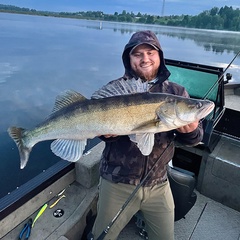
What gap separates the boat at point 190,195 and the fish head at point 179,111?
116 cm

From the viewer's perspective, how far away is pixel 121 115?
6.47 ft

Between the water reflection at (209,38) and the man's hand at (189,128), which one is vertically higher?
the man's hand at (189,128)

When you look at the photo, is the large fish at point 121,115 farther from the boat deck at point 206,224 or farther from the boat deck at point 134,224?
the boat deck at point 206,224

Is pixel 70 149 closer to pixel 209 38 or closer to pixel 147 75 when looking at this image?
pixel 147 75

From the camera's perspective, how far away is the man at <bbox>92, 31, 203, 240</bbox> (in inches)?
89.3

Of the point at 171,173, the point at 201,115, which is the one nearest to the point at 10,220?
the point at 171,173

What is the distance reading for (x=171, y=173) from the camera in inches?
111

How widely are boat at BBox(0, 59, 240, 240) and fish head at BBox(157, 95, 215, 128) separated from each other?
45.7 inches

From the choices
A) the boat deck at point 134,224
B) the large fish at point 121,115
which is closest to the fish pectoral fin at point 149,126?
the large fish at point 121,115

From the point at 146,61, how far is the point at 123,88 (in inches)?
19.1

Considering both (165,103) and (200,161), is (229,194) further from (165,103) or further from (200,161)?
(165,103)

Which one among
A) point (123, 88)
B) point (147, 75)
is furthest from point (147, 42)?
point (123, 88)

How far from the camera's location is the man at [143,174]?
2.27 meters

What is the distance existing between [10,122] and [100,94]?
579cm
